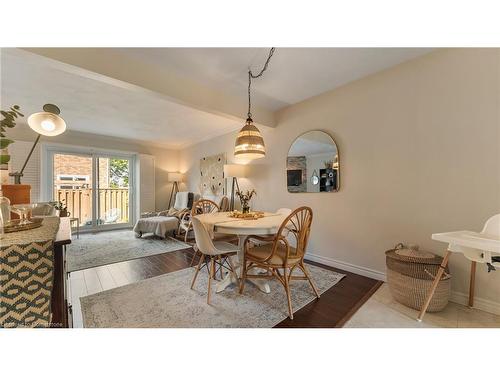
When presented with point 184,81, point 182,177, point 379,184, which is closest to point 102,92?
point 184,81

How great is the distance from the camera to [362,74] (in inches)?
87.1

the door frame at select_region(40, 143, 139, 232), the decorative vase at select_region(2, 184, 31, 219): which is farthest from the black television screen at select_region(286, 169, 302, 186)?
the door frame at select_region(40, 143, 139, 232)

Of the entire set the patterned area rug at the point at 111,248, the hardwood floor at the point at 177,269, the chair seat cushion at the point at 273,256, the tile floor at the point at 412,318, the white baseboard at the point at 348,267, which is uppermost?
the chair seat cushion at the point at 273,256

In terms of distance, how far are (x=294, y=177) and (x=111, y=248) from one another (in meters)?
3.40

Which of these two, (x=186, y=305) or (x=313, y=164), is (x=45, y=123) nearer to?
(x=186, y=305)

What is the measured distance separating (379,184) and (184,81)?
256 cm

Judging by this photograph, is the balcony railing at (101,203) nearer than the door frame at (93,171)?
No

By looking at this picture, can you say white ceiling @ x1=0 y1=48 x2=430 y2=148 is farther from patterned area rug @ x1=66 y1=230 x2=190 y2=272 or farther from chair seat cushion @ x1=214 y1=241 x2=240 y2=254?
patterned area rug @ x1=66 y1=230 x2=190 y2=272

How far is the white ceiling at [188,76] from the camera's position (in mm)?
1847

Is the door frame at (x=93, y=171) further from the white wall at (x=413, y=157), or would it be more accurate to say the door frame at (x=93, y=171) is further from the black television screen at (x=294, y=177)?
the white wall at (x=413, y=157)

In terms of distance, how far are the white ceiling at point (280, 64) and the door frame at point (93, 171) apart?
3961mm

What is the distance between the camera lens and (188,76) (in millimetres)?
2252

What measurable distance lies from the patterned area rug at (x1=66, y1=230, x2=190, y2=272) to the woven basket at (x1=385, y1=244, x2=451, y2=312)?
3023 millimetres

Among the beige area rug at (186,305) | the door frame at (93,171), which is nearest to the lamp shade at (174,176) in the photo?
the door frame at (93,171)
